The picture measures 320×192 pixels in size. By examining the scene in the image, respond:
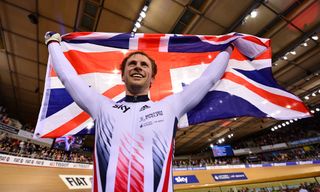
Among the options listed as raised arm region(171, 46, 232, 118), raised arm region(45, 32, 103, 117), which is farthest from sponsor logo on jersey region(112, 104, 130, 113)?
raised arm region(171, 46, 232, 118)

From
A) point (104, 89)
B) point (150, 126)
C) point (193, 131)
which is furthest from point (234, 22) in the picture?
point (193, 131)

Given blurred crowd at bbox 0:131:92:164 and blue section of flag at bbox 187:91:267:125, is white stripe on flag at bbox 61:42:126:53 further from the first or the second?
blurred crowd at bbox 0:131:92:164

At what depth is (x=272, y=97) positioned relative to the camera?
7.30 feet

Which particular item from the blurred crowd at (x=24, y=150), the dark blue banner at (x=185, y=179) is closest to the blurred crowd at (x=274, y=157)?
the dark blue banner at (x=185, y=179)

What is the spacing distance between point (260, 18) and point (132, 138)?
9.13 metres

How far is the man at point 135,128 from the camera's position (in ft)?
3.63

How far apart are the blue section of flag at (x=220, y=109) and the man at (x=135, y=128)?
0.56 m

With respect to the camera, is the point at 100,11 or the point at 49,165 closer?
the point at 100,11

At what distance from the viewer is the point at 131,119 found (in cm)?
128

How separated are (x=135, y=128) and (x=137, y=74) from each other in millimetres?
415

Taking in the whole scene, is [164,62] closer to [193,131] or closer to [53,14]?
[53,14]

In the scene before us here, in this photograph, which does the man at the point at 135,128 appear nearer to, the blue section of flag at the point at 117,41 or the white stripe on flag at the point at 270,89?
the white stripe on flag at the point at 270,89

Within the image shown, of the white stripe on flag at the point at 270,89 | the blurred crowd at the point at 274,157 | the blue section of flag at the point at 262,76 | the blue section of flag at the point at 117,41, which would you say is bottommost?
the white stripe on flag at the point at 270,89

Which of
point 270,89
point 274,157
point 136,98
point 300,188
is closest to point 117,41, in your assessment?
point 136,98
